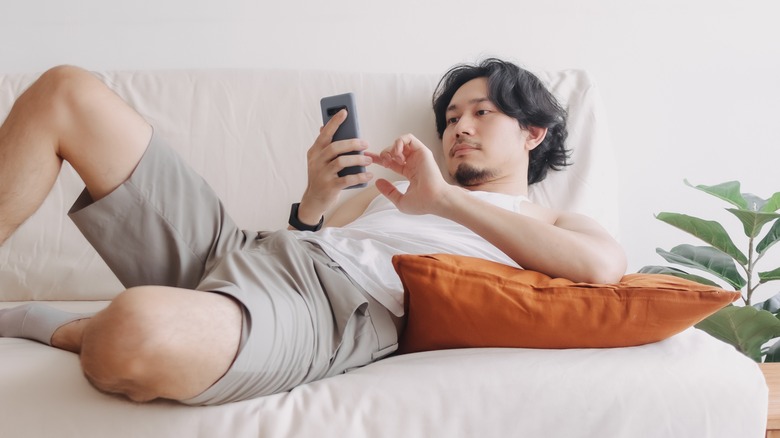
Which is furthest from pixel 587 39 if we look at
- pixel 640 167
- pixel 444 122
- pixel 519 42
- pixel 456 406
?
pixel 456 406

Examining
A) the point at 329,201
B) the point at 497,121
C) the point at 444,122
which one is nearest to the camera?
the point at 329,201

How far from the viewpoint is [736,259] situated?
1.81m

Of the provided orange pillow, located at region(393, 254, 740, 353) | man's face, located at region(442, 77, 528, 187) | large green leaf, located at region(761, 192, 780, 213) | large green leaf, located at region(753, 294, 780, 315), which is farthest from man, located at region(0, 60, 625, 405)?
large green leaf, located at region(753, 294, 780, 315)

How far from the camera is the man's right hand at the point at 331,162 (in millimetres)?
1367

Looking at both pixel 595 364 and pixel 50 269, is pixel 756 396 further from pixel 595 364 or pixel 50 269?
pixel 50 269

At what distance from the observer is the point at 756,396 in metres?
1.08

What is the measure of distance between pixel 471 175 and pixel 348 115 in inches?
16.8

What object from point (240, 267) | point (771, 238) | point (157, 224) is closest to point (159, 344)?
point (240, 267)

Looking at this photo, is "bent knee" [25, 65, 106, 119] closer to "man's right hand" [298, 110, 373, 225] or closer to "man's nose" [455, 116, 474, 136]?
"man's right hand" [298, 110, 373, 225]

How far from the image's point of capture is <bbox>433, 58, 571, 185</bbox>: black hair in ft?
5.81

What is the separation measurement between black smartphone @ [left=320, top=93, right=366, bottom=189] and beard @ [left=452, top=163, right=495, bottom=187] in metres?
0.36

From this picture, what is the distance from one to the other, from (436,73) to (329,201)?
2.76ft

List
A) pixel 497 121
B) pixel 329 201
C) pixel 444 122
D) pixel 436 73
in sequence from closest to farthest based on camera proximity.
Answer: pixel 329 201 < pixel 497 121 < pixel 444 122 < pixel 436 73

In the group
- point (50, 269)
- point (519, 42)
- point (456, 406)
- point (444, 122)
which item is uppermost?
point (519, 42)
